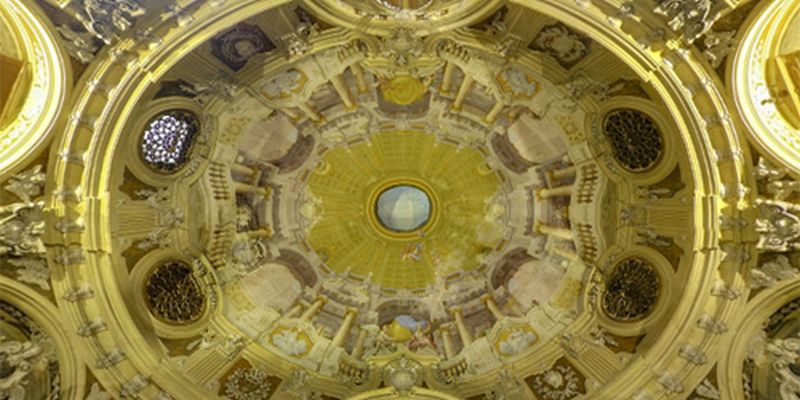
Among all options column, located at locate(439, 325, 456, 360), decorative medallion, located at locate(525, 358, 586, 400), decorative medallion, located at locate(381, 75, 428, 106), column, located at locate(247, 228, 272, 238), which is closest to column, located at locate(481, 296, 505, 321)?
column, located at locate(439, 325, 456, 360)

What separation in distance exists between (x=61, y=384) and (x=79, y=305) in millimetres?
1686

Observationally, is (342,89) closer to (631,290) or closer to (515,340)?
(515,340)

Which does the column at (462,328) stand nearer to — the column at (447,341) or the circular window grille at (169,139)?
the column at (447,341)

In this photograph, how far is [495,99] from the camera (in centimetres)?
1672

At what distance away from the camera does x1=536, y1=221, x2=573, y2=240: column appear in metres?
17.9

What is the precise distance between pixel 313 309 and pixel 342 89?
674cm

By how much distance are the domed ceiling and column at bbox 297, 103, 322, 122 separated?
13 centimetres

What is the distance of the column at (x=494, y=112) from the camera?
16.9 metres

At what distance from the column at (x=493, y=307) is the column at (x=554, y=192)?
11.5ft

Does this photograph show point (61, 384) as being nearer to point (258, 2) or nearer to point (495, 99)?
point (258, 2)

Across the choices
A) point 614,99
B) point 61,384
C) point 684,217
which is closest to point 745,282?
point 684,217

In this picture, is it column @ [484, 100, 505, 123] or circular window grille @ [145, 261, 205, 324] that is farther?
column @ [484, 100, 505, 123]

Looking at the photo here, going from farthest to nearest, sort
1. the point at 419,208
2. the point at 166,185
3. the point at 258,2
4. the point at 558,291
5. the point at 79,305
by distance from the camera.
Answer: the point at 419,208, the point at 558,291, the point at 166,185, the point at 79,305, the point at 258,2

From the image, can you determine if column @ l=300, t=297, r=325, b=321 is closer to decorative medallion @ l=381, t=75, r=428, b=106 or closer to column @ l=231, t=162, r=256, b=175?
column @ l=231, t=162, r=256, b=175
